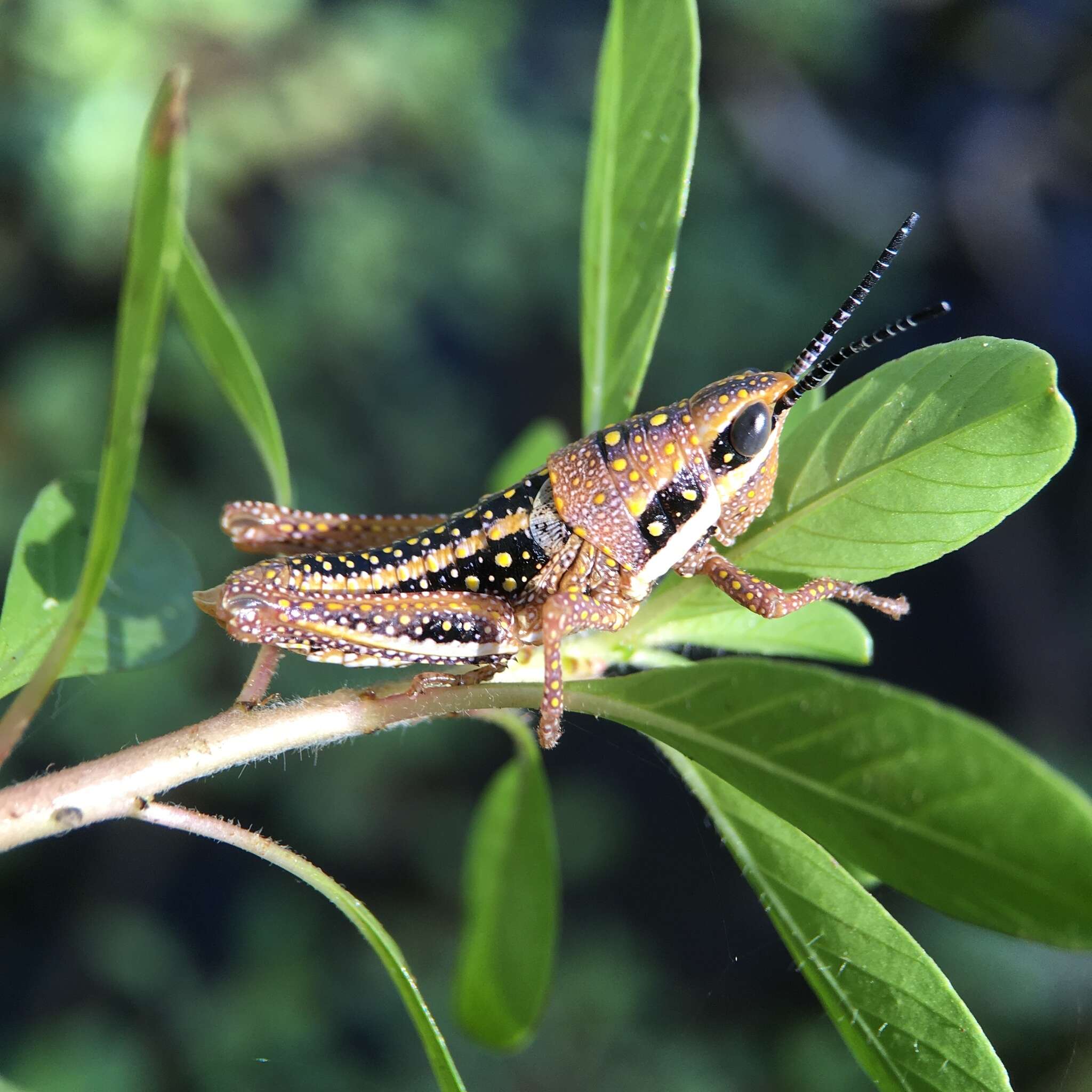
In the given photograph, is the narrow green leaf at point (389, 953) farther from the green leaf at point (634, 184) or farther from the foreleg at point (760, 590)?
the green leaf at point (634, 184)

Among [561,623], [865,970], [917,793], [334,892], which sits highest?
[561,623]

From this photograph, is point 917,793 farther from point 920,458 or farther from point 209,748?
point 209,748

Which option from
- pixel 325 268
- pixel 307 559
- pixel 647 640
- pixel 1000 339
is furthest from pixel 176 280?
pixel 325 268

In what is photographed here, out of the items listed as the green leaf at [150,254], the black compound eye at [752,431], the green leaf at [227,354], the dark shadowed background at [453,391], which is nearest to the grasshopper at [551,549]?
the black compound eye at [752,431]

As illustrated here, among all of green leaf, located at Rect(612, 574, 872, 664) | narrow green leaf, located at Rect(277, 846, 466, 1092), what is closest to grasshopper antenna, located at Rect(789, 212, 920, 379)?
green leaf, located at Rect(612, 574, 872, 664)

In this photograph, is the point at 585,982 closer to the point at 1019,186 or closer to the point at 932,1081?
the point at 932,1081

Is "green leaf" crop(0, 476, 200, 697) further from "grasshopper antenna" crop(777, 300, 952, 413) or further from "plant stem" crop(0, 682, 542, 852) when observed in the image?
"grasshopper antenna" crop(777, 300, 952, 413)

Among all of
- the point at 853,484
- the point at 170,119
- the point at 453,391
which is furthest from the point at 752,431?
the point at 453,391
